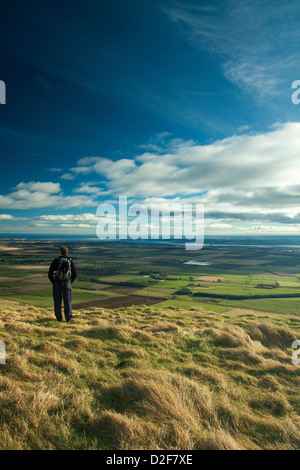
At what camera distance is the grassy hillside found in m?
3.72

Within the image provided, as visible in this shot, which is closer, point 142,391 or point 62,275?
point 142,391

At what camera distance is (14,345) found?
7309mm

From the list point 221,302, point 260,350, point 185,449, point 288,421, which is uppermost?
point 185,449

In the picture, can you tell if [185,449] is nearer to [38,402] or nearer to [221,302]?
[38,402]

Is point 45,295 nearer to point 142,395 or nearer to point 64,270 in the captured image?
point 64,270

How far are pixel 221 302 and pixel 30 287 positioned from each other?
157 ft

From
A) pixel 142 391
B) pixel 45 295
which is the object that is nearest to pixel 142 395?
pixel 142 391

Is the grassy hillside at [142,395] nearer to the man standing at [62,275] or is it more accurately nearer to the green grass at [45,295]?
the man standing at [62,275]

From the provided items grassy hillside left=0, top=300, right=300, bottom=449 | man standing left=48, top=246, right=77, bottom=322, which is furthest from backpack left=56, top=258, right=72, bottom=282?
grassy hillside left=0, top=300, right=300, bottom=449

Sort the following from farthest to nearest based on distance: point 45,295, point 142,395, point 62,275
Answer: point 45,295
point 62,275
point 142,395

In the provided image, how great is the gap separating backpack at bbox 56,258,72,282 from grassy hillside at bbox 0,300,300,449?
93.3 inches

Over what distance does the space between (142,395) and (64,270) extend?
675 cm

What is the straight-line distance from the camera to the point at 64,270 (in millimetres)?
10266
